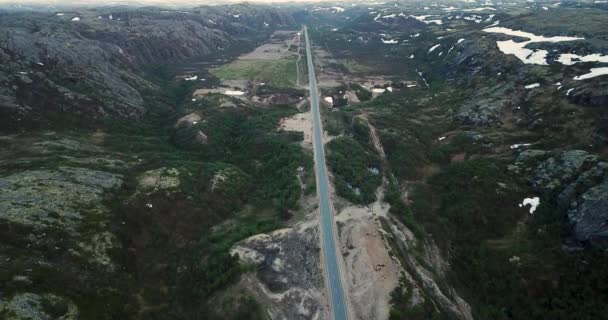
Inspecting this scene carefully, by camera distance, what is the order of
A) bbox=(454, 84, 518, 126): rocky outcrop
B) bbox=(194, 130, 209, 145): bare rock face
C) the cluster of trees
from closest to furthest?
the cluster of trees < bbox=(194, 130, 209, 145): bare rock face < bbox=(454, 84, 518, 126): rocky outcrop

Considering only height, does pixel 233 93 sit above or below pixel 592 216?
Result: above

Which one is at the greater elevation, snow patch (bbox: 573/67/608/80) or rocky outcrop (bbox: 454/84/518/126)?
snow patch (bbox: 573/67/608/80)

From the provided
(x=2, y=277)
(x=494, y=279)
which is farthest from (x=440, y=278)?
(x=2, y=277)

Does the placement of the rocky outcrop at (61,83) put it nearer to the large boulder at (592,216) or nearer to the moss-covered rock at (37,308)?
the moss-covered rock at (37,308)

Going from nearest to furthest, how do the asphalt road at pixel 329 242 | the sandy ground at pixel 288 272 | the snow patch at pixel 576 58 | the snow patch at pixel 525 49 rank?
the sandy ground at pixel 288 272 < the asphalt road at pixel 329 242 < the snow patch at pixel 576 58 < the snow patch at pixel 525 49

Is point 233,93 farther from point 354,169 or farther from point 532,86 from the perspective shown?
point 532,86

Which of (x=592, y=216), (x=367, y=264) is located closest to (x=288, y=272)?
(x=367, y=264)

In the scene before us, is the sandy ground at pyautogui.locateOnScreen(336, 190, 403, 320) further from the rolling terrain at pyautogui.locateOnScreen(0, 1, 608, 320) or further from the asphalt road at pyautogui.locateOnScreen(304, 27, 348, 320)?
the asphalt road at pyautogui.locateOnScreen(304, 27, 348, 320)

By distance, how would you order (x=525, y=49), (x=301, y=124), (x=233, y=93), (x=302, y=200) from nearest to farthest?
(x=302, y=200) → (x=301, y=124) → (x=525, y=49) → (x=233, y=93)

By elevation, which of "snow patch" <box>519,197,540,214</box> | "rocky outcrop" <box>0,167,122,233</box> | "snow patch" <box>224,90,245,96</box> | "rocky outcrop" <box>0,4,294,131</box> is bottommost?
"snow patch" <box>519,197,540,214</box>

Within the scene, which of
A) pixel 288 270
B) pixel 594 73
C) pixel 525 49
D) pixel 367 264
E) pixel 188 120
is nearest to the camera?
pixel 288 270

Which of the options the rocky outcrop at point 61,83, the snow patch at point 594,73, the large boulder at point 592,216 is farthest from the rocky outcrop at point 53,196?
the snow patch at point 594,73

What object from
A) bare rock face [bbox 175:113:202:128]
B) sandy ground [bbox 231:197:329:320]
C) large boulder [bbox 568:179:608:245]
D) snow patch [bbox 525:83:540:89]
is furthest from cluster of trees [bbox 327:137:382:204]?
snow patch [bbox 525:83:540:89]
